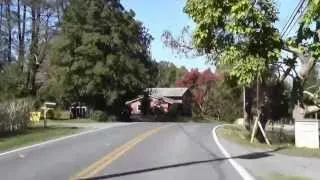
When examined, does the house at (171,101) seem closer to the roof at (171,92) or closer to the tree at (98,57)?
the roof at (171,92)

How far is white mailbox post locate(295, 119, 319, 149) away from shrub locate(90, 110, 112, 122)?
41.9 metres

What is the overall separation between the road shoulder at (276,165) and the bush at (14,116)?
17.5 meters

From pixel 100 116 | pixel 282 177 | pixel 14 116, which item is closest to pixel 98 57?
pixel 100 116

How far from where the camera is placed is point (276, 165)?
62.3ft

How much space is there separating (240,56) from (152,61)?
53062 millimetres

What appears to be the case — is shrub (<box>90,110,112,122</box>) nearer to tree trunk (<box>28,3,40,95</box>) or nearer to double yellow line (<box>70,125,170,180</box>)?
tree trunk (<box>28,3,40,95</box>)

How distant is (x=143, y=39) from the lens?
262 ft

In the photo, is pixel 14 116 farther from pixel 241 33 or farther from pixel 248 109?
pixel 241 33

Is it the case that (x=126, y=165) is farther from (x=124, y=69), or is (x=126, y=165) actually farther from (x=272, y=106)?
(x=124, y=69)

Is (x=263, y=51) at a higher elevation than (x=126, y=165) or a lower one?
higher

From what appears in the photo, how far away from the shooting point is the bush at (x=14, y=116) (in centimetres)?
3728

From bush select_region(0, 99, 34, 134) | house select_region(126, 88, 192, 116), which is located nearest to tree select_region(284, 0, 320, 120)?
bush select_region(0, 99, 34, 134)

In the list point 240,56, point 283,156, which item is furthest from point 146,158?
point 240,56

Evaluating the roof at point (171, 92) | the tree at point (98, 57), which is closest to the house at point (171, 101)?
the roof at point (171, 92)
